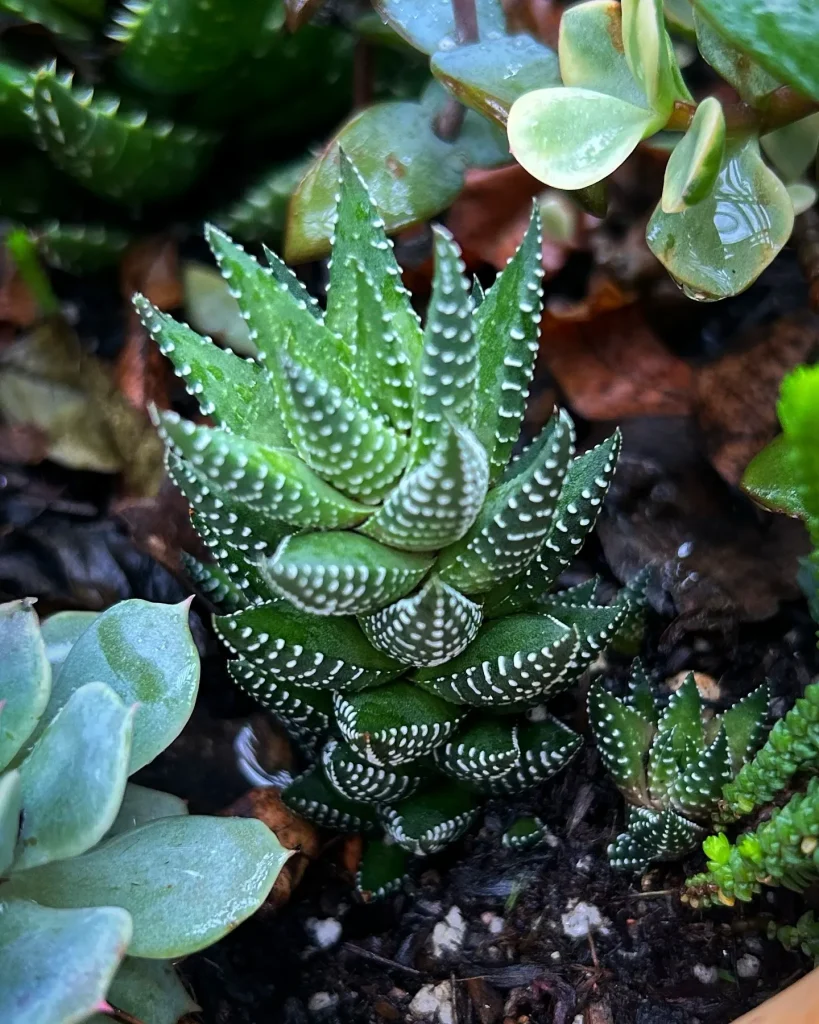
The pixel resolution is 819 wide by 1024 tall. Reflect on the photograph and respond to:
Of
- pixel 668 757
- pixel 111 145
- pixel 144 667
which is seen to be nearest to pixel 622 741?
pixel 668 757

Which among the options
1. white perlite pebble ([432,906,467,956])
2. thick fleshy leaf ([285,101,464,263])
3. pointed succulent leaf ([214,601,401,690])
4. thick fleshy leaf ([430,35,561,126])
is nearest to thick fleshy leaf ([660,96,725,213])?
thick fleshy leaf ([430,35,561,126])

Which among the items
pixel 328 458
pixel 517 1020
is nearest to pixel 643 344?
pixel 328 458

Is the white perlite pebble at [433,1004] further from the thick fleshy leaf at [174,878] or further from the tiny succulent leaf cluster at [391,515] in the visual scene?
the thick fleshy leaf at [174,878]

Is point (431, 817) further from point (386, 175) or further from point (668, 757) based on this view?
point (386, 175)

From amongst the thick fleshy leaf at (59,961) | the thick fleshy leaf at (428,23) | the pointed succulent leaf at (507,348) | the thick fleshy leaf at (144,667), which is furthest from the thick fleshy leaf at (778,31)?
the thick fleshy leaf at (59,961)

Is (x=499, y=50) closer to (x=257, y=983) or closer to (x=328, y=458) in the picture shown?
(x=328, y=458)

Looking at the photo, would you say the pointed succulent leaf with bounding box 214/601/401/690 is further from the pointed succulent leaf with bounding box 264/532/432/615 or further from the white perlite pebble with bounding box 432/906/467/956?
the white perlite pebble with bounding box 432/906/467/956
